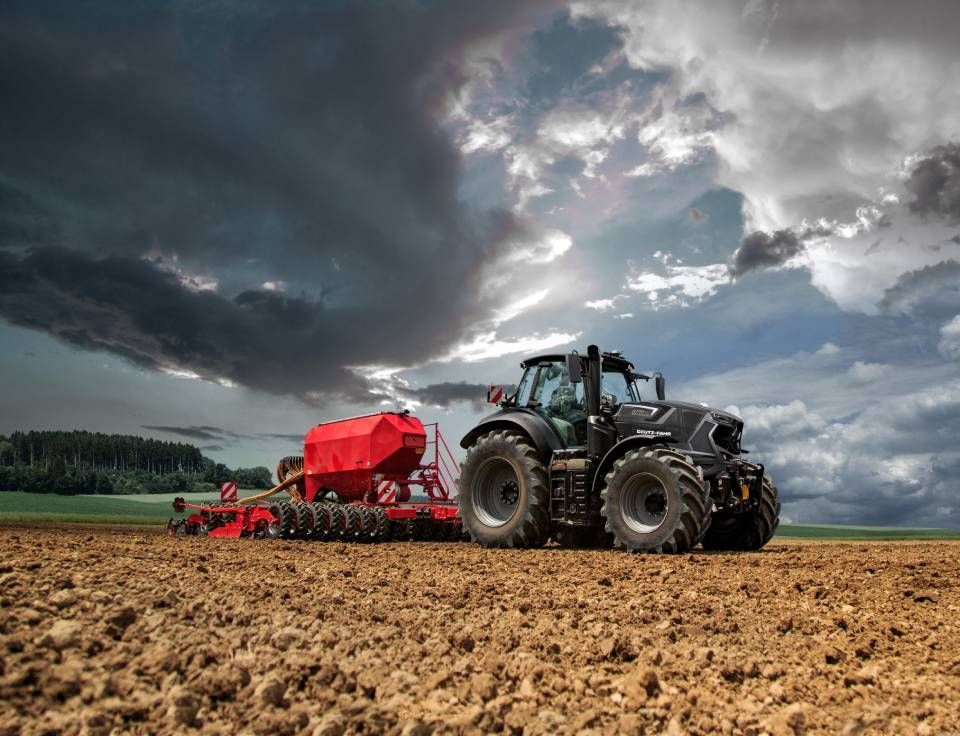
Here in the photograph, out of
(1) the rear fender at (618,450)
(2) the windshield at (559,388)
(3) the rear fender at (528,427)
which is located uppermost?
(2) the windshield at (559,388)

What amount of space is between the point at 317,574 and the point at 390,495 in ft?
26.5

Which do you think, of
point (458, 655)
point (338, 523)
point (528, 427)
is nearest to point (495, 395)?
point (528, 427)

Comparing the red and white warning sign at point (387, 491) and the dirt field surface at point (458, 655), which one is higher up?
the red and white warning sign at point (387, 491)

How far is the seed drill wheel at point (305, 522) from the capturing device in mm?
14211

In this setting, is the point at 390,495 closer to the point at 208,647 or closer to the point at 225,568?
the point at 225,568

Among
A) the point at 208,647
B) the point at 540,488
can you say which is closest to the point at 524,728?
the point at 208,647

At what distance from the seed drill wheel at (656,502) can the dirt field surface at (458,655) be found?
223 centimetres

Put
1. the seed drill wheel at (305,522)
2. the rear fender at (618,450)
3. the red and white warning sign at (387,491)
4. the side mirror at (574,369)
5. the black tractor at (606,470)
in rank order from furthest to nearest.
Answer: the red and white warning sign at (387,491) < the seed drill wheel at (305,522) < the side mirror at (574,369) < the rear fender at (618,450) < the black tractor at (606,470)

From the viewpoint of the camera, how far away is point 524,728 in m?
3.17

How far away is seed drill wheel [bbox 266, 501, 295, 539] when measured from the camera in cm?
1422

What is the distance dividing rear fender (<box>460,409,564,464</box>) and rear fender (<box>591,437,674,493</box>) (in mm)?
917

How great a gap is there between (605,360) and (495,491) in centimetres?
279

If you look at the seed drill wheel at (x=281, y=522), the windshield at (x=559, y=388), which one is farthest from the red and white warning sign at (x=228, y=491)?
the windshield at (x=559, y=388)

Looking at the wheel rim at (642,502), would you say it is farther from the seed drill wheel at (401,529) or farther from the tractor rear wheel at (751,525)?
the seed drill wheel at (401,529)
